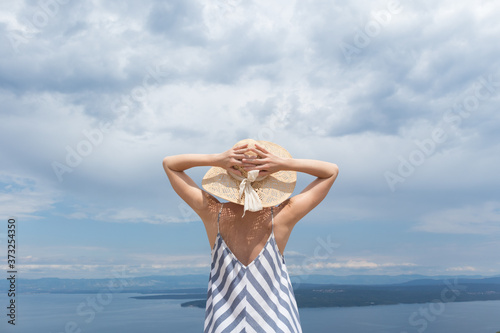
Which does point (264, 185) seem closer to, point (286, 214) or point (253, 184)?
point (253, 184)

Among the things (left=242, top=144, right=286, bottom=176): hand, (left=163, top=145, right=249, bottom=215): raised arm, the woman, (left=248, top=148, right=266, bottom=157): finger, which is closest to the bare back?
the woman

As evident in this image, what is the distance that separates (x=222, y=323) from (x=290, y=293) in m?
0.48

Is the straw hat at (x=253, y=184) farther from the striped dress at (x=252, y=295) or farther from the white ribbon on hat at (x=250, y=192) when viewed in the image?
the striped dress at (x=252, y=295)

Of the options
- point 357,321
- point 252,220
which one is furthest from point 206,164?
point 357,321

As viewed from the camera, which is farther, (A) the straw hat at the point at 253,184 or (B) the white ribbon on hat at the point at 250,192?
(A) the straw hat at the point at 253,184

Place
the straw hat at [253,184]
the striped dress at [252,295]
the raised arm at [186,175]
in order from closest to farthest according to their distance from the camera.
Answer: the striped dress at [252,295] < the straw hat at [253,184] < the raised arm at [186,175]

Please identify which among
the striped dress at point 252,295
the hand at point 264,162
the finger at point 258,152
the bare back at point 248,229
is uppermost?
the finger at point 258,152

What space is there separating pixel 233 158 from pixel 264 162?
20cm

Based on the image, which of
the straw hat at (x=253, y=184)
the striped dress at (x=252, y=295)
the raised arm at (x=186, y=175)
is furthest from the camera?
the raised arm at (x=186, y=175)

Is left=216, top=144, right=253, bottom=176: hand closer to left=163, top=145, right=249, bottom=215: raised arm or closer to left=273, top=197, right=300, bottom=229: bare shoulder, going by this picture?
left=163, top=145, right=249, bottom=215: raised arm

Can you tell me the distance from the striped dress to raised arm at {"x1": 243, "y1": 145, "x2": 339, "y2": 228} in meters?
0.24

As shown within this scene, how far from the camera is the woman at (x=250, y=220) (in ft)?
9.09

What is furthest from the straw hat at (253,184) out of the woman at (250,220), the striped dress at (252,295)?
the striped dress at (252,295)

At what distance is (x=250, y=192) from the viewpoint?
9.30ft
